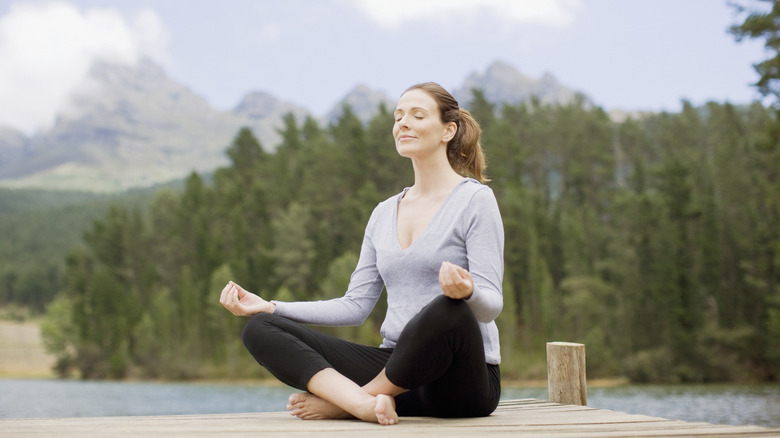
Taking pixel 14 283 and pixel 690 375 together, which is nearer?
pixel 690 375

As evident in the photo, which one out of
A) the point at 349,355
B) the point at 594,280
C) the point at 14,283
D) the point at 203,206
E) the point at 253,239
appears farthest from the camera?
the point at 14,283

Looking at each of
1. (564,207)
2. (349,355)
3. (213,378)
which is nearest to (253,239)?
(213,378)

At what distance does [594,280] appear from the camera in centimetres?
3816

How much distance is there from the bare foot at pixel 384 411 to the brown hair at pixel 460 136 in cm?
107

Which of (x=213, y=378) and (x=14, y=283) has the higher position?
(x=14, y=283)

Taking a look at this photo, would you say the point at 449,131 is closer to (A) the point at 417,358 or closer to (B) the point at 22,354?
(A) the point at 417,358

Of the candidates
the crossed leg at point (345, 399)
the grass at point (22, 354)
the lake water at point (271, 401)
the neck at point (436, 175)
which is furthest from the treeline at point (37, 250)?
the crossed leg at point (345, 399)

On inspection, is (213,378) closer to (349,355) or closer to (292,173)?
(292,173)

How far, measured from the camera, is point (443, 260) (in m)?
3.03

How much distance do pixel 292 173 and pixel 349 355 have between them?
1917 inches

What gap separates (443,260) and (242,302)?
2.79 feet

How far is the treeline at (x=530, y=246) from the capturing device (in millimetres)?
34500

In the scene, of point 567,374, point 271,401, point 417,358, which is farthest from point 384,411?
point 271,401

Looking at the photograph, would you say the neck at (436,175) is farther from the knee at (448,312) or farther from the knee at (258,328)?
the knee at (258,328)
